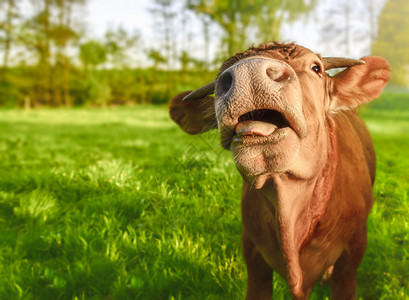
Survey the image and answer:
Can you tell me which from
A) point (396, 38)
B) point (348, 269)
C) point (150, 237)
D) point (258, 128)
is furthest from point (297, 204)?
point (396, 38)

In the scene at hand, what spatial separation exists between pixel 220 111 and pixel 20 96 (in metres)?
38.6

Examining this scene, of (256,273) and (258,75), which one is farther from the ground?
(258,75)

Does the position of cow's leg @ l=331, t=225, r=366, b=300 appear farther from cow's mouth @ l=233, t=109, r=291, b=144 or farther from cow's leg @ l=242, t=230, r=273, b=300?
cow's mouth @ l=233, t=109, r=291, b=144

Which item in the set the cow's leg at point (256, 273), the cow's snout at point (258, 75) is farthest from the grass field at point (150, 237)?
the cow's snout at point (258, 75)

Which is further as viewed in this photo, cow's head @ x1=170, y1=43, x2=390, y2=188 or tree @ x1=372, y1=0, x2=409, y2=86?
tree @ x1=372, y1=0, x2=409, y2=86

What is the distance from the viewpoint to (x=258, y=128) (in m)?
1.54

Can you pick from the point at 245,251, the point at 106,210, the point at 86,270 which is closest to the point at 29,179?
the point at 106,210

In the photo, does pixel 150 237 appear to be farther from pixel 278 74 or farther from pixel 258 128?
pixel 278 74

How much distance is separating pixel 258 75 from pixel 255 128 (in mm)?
230

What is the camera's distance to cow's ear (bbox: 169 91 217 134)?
2.18m

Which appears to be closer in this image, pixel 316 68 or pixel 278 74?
pixel 278 74

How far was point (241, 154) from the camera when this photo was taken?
158 centimetres

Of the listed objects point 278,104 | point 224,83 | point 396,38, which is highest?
point 396,38

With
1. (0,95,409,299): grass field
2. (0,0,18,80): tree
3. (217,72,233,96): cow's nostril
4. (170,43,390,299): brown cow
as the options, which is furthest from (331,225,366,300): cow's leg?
(0,0,18,80): tree
